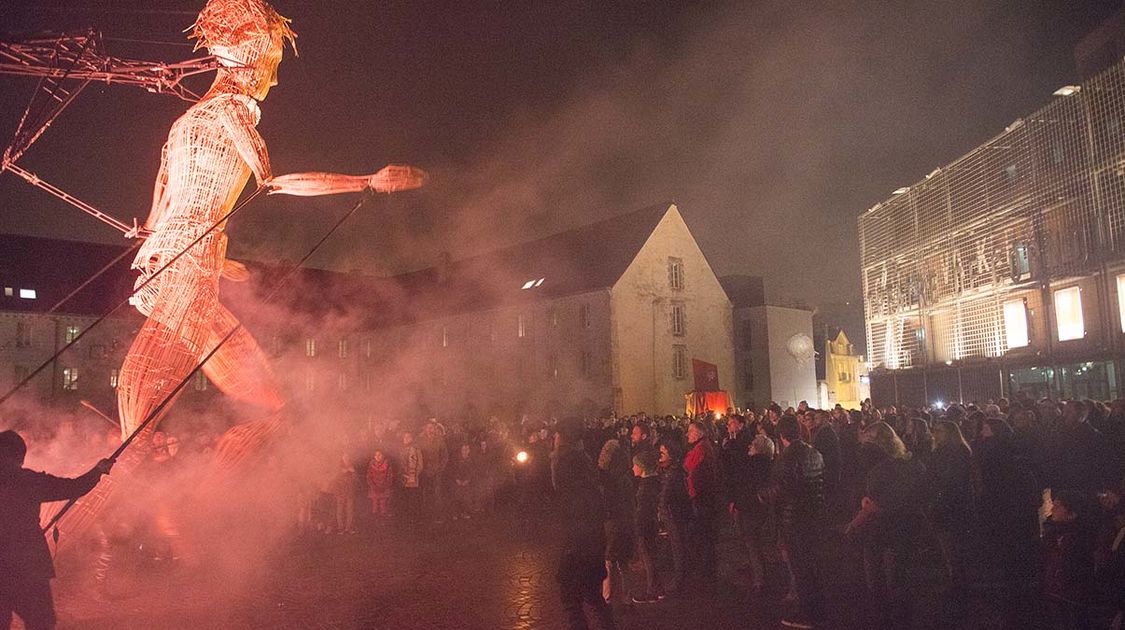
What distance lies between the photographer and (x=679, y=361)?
3206 cm

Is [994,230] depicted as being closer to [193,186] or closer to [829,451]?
[829,451]

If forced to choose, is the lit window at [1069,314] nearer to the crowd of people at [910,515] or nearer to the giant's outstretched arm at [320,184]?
the crowd of people at [910,515]

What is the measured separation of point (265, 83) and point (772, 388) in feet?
105

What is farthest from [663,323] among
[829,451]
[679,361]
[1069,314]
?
[829,451]

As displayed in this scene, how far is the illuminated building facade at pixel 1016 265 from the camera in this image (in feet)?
52.4

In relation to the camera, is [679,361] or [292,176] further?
[679,361]

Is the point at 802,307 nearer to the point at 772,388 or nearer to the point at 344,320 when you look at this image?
the point at 772,388

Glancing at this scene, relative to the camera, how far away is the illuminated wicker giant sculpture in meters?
6.59

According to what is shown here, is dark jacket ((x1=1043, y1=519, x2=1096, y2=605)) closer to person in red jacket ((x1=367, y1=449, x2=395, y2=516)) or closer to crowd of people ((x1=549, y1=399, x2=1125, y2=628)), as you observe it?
crowd of people ((x1=549, y1=399, x2=1125, y2=628))

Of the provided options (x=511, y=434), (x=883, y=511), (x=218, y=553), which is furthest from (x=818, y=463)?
(x=511, y=434)

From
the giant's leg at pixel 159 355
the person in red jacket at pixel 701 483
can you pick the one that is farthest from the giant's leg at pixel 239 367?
the person in red jacket at pixel 701 483

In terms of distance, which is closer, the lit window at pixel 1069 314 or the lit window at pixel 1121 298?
the lit window at pixel 1121 298

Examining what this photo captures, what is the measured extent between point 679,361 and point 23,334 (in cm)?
3020

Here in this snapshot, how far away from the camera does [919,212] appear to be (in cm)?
2375
